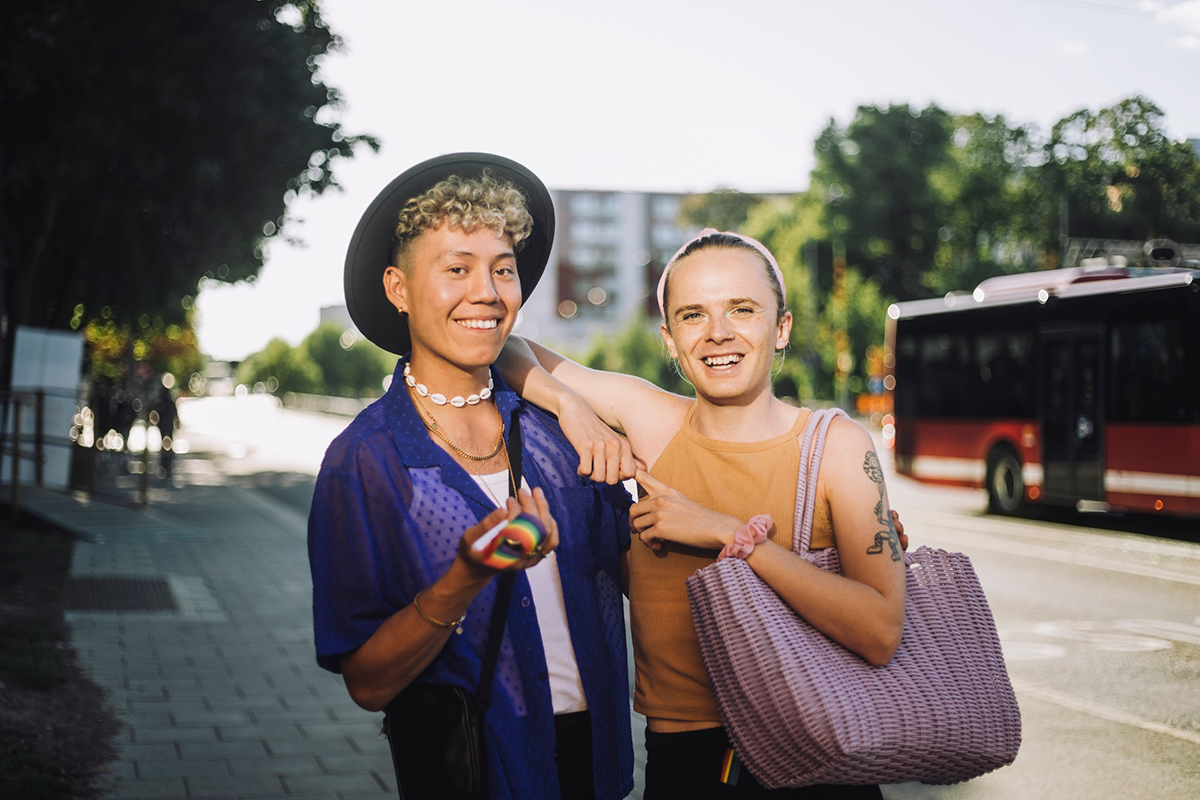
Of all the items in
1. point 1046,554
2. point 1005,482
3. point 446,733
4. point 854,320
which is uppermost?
point 854,320

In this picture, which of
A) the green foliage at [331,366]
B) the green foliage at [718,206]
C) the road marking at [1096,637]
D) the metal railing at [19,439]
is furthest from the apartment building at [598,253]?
the road marking at [1096,637]

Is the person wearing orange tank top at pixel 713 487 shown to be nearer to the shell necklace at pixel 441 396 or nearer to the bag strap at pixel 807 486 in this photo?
the bag strap at pixel 807 486

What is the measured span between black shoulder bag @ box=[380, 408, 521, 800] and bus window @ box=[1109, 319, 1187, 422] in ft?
41.6

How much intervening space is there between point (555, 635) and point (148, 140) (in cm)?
1453

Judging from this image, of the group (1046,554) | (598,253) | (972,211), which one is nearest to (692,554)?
(1046,554)

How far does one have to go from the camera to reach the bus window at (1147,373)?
12.9 meters

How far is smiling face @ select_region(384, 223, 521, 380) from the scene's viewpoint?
7.28ft

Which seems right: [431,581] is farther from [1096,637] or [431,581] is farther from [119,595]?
[119,595]

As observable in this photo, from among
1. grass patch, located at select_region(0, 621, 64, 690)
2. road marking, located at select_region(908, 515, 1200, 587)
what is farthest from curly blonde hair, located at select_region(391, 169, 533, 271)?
road marking, located at select_region(908, 515, 1200, 587)

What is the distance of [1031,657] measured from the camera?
7465 mm

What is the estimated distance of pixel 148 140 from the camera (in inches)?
587

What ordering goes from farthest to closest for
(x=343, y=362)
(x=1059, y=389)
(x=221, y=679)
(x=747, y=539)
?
(x=343, y=362) → (x=1059, y=389) → (x=221, y=679) → (x=747, y=539)

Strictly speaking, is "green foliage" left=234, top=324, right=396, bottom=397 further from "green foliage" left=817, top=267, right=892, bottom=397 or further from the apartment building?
"green foliage" left=817, top=267, right=892, bottom=397

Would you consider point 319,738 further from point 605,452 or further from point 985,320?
point 985,320
